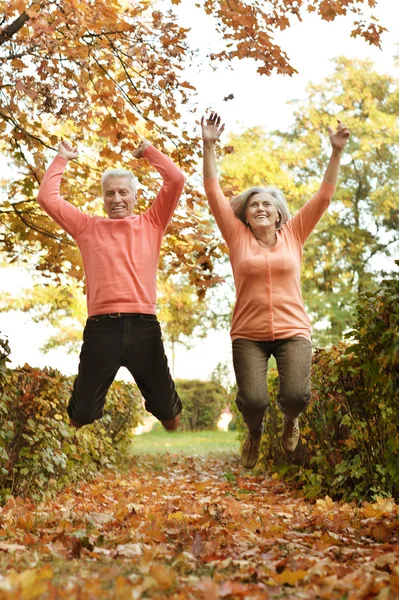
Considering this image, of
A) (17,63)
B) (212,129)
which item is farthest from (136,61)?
(212,129)

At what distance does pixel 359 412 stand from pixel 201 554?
2.89m

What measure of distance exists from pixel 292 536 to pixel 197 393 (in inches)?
767

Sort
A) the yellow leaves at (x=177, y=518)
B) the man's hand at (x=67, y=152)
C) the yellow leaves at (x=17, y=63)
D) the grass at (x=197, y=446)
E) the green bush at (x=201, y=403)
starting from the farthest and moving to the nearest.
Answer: the green bush at (x=201, y=403) → the grass at (x=197, y=446) → the yellow leaves at (x=17, y=63) → the man's hand at (x=67, y=152) → the yellow leaves at (x=177, y=518)

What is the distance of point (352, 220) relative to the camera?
87.9 feet

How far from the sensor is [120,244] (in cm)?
497

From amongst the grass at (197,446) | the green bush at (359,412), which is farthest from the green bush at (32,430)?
the grass at (197,446)

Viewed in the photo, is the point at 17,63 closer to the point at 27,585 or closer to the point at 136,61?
the point at 136,61

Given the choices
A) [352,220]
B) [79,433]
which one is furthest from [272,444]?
[352,220]

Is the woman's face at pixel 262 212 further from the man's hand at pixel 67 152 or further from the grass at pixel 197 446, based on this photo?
the grass at pixel 197 446

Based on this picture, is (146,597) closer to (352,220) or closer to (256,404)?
(256,404)

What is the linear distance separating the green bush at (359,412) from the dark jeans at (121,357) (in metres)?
1.51

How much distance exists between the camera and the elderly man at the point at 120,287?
15.9ft

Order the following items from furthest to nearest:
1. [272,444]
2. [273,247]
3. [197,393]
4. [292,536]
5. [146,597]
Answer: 1. [197,393]
2. [272,444]
3. [273,247]
4. [292,536]
5. [146,597]

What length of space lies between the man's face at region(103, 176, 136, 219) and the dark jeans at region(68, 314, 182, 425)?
79 centimetres
